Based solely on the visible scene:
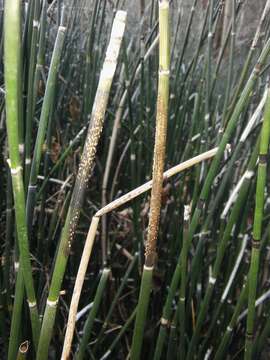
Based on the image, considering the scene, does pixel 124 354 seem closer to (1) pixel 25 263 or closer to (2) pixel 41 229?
(2) pixel 41 229

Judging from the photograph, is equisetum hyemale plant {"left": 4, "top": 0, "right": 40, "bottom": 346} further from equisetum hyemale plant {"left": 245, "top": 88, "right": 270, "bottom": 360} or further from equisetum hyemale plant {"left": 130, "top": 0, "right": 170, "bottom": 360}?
equisetum hyemale plant {"left": 245, "top": 88, "right": 270, "bottom": 360}

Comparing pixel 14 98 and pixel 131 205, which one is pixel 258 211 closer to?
pixel 14 98

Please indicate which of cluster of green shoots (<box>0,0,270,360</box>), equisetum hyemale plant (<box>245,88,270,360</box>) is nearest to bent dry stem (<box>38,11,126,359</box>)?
cluster of green shoots (<box>0,0,270,360</box>)

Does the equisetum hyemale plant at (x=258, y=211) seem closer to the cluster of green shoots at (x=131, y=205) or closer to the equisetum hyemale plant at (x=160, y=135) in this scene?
the cluster of green shoots at (x=131, y=205)

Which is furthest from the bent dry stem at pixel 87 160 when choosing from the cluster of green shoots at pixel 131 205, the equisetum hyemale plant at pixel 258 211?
the equisetum hyemale plant at pixel 258 211

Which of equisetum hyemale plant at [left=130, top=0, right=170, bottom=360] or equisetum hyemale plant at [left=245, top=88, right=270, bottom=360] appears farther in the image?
equisetum hyemale plant at [left=245, top=88, right=270, bottom=360]

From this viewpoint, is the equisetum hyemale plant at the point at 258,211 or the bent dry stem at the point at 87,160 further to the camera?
the equisetum hyemale plant at the point at 258,211

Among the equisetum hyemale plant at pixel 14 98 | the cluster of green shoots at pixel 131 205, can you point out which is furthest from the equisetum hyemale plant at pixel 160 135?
the equisetum hyemale plant at pixel 14 98

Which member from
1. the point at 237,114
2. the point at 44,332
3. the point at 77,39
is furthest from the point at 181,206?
the point at 77,39
